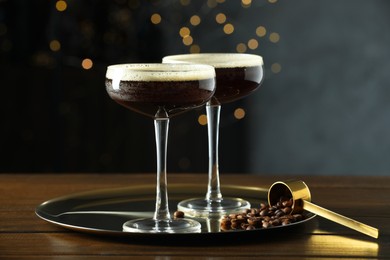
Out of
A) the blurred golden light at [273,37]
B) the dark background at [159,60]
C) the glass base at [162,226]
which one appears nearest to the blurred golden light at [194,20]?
the dark background at [159,60]

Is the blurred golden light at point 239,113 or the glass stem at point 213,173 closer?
the glass stem at point 213,173

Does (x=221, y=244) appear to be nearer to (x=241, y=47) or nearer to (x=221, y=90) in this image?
(x=221, y=90)

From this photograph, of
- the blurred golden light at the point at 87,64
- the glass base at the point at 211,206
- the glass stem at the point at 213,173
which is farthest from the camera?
the blurred golden light at the point at 87,64

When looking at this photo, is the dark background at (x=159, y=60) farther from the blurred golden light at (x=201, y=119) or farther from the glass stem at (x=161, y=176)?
the glass stem at (x=161, y=176)

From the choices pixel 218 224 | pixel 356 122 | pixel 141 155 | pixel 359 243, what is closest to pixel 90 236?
pixel 218 224

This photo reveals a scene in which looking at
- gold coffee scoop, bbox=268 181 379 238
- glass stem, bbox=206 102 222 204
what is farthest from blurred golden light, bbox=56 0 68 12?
gold coffee scoop, bbox=268 181 379 238

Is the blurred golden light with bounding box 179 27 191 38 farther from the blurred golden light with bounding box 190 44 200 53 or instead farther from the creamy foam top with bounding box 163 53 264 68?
the creamy foam top with bounding box 163 53 264 68

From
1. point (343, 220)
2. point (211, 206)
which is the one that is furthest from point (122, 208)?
point (343, 220)
